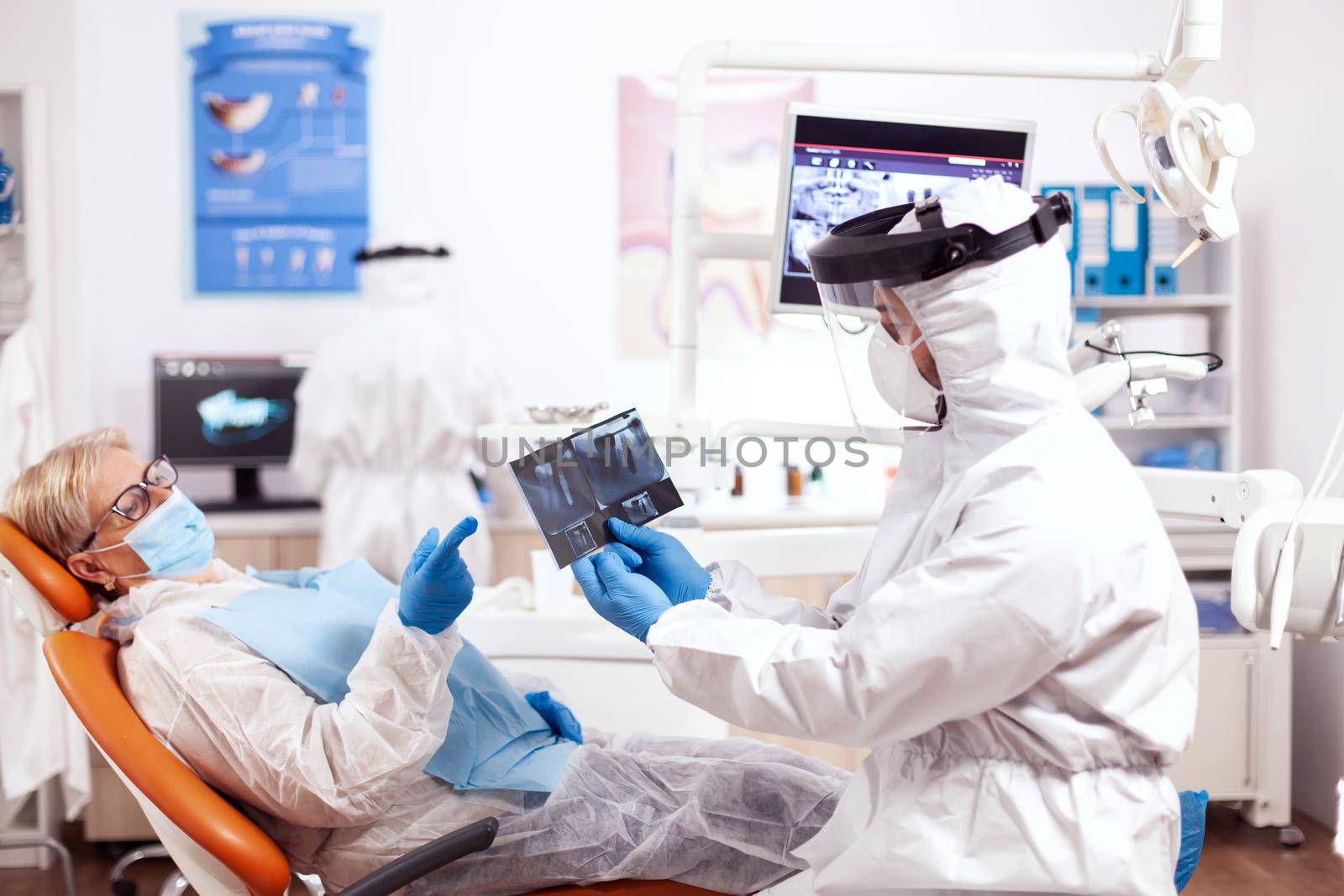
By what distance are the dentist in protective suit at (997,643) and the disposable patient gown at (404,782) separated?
13.2 inches

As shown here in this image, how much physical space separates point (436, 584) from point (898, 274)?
0.67m

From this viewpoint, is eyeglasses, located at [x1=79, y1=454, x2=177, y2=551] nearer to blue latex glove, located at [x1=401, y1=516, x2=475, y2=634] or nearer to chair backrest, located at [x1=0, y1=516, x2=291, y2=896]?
chair backrest, located at [x1=0, y1=516, x2=291, y2=896]

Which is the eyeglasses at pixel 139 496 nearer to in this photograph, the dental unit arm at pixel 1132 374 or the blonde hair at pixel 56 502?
the blonde hair at pixel 56 502

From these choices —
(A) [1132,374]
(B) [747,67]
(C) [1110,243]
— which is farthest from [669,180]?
(A) [1132,374]

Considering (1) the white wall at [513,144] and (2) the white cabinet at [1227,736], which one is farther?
(1) the white wall at [513,144]

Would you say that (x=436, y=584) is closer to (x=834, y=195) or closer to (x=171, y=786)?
(x=171, y=786)

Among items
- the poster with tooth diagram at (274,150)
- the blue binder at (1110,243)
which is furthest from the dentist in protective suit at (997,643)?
the poster with tooth diagram at (274,150)

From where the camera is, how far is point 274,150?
372 centimetres

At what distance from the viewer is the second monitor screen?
189 cm

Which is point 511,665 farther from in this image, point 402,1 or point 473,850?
point 402,1

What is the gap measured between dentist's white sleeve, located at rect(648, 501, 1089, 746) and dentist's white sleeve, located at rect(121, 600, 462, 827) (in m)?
0.49

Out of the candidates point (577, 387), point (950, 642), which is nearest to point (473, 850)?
point (950, 642)

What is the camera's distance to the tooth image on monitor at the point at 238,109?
12.1ft

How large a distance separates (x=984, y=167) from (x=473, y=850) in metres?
1.46
